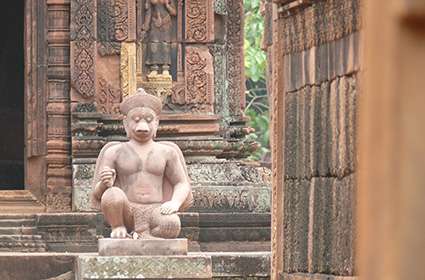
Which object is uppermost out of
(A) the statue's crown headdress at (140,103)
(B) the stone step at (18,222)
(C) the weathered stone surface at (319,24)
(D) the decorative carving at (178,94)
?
(C) the weathered stone surface at (319,24)

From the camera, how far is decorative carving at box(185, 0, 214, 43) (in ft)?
51.7

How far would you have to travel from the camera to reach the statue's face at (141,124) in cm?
1181

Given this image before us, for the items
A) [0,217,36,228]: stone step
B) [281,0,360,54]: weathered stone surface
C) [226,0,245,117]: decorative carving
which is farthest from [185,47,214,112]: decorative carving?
[281,0,360,54]: weathered stone surface

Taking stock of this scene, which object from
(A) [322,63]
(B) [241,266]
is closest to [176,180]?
(B) [241,266]

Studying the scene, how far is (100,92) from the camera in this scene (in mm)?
15547

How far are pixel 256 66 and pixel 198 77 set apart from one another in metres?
17.1

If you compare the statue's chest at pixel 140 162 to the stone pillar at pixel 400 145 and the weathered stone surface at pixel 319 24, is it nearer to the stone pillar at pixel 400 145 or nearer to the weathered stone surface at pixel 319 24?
the weathered stone surface at pixel 319 24

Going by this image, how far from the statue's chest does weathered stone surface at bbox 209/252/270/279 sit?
3.08 feet

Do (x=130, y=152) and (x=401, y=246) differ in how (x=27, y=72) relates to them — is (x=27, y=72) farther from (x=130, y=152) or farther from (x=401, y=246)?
(x=401, y=246)

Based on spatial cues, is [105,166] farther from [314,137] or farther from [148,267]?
[314,137]

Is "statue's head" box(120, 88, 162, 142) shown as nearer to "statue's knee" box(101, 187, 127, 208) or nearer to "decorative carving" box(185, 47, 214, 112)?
"statue's knee" box(101, 187, 127, 208)

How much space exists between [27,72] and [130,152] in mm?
4199

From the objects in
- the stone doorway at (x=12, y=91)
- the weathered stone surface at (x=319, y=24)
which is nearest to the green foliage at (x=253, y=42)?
the stone doorway at (x=12, y=91)

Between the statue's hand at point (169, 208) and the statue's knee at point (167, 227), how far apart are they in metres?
0.07
